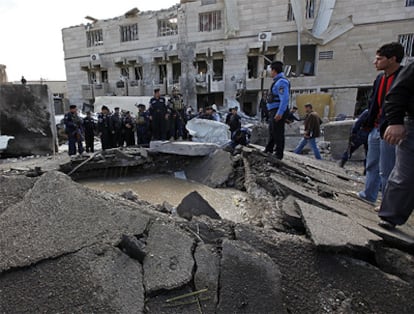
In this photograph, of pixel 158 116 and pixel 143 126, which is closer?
pixel 158 116

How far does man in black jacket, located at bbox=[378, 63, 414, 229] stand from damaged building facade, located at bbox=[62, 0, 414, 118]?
17.2 meters

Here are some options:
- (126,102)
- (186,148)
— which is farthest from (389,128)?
(126,102)

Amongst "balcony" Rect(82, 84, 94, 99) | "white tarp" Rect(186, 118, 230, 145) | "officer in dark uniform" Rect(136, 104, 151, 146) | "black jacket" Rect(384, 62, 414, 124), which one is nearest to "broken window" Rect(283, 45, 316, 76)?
"white tarp" Rect(186, 118, 230, 145)

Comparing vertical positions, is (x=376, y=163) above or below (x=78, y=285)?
above

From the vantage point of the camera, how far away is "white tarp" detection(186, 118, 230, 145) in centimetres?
724

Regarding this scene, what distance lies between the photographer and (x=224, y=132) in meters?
7.45

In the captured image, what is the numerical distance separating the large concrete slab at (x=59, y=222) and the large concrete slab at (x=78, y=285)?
0.27 ft

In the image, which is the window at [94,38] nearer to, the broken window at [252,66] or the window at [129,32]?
the window at [129,32]

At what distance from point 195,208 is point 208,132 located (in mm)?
5103

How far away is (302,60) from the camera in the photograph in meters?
20.8

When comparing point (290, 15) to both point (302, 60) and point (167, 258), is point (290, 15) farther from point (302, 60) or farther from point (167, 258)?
point (167, 258)

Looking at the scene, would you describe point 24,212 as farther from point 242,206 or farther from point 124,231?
point 242,206

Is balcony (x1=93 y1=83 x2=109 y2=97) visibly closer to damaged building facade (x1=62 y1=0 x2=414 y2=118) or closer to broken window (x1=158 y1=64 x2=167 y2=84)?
damaged building facade (x1=62 y1=0 x2=414 y2=118)

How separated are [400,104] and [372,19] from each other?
65.3 feet
